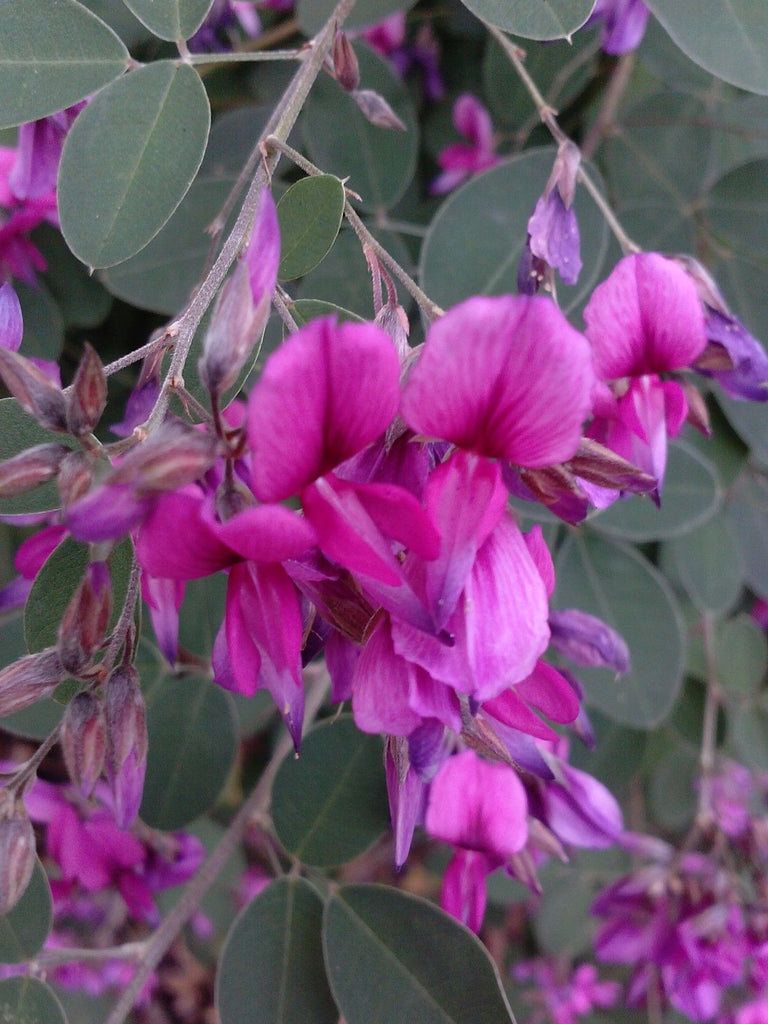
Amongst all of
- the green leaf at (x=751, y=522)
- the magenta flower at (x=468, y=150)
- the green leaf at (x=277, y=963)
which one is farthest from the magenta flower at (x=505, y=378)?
the green leaf at (x=751, y=522)

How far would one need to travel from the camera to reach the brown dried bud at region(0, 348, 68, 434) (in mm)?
479

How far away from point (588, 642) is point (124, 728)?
0.47 m

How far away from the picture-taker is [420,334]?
1.02 m

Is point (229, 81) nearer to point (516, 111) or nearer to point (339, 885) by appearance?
point (516, 111)

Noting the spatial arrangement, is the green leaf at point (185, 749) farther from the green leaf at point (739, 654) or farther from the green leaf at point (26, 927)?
the green leaf at point (739, 654)

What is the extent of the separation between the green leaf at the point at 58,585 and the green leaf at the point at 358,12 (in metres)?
0.77

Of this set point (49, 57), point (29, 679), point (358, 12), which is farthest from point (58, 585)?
point (358, 12)

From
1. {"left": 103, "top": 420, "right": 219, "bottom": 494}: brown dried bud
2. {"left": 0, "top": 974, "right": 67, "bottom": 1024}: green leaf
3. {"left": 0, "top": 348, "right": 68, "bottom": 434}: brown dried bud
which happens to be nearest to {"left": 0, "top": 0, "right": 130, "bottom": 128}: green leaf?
{"left": 0, "top": 348, "right": 68, "bottom": 434}: brown dried bud

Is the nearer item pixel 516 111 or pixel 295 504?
pixel 295 504

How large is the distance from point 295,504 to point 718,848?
2.91ft

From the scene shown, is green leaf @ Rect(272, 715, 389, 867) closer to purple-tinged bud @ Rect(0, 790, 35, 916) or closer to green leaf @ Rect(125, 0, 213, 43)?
purple-tinged bud @ Rect(0, 790, 35, 916)

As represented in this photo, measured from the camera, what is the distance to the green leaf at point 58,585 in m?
0.63

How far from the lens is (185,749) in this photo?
1.06 meters

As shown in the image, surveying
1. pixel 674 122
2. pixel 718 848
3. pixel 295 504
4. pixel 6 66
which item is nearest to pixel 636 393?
pixel 295 504
